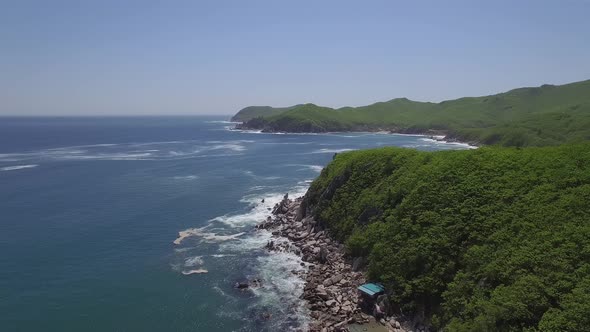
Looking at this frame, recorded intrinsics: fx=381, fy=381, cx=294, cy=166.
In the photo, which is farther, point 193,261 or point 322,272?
point 193,261

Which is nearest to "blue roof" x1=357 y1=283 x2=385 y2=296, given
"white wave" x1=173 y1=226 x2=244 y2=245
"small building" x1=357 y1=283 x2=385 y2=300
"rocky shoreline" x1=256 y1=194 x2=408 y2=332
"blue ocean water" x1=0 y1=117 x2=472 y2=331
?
"small building" x1=357 y1=283 x2=385 y2=300

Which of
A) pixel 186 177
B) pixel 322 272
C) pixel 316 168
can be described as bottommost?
pixel 322 272

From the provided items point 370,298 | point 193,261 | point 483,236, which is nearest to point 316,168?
point 193,261

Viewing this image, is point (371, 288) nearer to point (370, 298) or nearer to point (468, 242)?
point (370, 298)

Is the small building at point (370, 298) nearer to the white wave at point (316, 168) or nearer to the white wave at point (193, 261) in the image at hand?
the white wave at point (193, 261)

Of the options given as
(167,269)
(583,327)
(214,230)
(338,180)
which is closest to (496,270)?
(583,327)

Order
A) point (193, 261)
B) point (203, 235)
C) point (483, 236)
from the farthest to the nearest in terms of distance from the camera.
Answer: point (203, 235) < point (193, 261) < point (483, 236)
